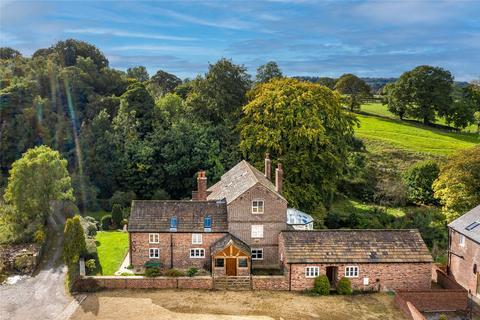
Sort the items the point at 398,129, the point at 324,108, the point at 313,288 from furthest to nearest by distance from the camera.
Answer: the point at 398,129
the point at 324,108
the point at 313,288

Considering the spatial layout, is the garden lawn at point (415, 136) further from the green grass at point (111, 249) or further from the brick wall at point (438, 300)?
the green grass at point (111, 249)

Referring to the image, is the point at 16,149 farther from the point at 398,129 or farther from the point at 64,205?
the point at 398,129

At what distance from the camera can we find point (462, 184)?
40.8 metres

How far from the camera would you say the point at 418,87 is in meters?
76.9

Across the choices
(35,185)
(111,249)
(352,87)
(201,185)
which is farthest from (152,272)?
(352,87)

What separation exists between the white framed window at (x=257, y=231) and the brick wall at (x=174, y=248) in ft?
7.87

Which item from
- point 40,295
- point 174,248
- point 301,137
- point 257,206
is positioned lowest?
point 40,295

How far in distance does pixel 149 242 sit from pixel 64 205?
A: 14.3m

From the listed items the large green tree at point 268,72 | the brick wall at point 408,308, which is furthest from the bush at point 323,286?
the large green tree at point 268,72

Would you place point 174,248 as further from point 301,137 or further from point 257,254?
point 301,137

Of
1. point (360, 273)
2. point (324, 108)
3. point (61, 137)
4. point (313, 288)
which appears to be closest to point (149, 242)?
point (313, 288)

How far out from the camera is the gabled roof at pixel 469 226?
3153 centimetres

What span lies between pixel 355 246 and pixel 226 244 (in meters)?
9.00

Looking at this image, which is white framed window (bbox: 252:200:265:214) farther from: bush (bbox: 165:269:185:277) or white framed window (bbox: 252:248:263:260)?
bush (bbox: 165:269:185:277)
